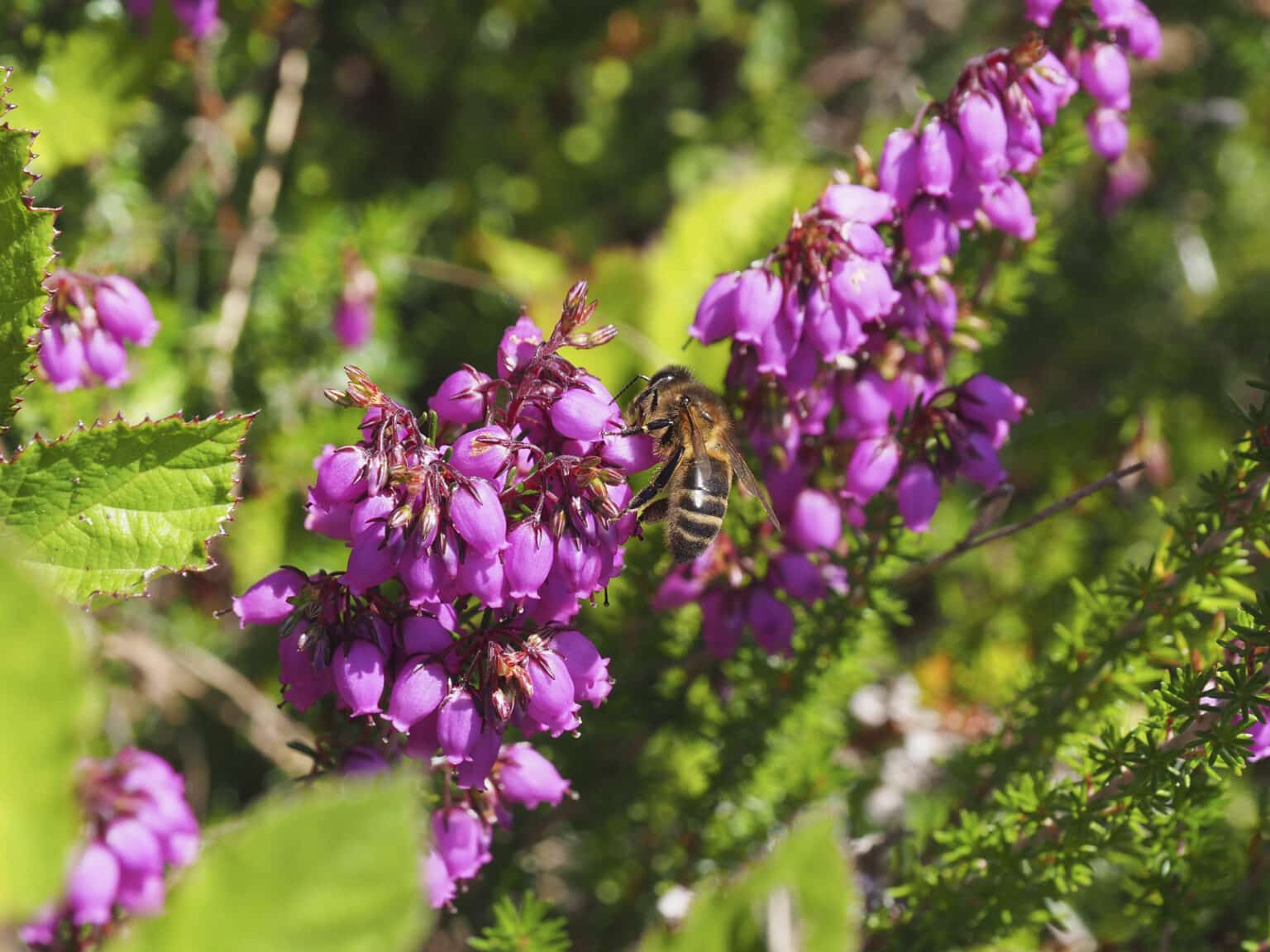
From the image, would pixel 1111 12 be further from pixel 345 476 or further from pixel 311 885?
pixel 311 885

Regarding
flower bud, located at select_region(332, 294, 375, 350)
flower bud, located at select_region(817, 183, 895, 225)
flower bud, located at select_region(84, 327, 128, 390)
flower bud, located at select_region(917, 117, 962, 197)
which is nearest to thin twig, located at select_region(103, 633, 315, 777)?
flower bud, located at select_region(84, 327, 128, 390)

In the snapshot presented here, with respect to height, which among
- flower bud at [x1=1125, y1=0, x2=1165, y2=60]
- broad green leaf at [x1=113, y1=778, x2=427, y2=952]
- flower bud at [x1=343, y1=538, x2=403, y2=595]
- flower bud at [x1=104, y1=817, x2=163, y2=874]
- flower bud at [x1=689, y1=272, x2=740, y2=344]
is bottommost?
broad green leaf at [x1=113, y1=778, x2=427, y2=952]

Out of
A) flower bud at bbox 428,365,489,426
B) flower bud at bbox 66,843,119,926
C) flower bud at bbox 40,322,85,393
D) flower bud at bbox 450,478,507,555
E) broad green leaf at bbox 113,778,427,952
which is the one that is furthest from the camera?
flower bud at bbox 40,322,85,393

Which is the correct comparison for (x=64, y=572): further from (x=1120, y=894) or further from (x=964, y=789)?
(x=1120, y=894)

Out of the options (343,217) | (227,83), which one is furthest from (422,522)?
(227,83)

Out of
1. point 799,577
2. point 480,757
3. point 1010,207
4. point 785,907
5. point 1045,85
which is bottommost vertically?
point 785,907

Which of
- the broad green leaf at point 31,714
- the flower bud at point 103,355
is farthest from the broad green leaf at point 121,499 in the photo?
the broad green leaf at point 31,714

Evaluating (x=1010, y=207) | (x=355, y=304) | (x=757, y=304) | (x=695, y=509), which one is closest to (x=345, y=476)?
(x=695, y=509)

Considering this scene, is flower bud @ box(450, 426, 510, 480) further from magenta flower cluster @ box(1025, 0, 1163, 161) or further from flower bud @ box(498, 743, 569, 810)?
magenta flower cluster @ box(1025, 0, 1163, 161)
